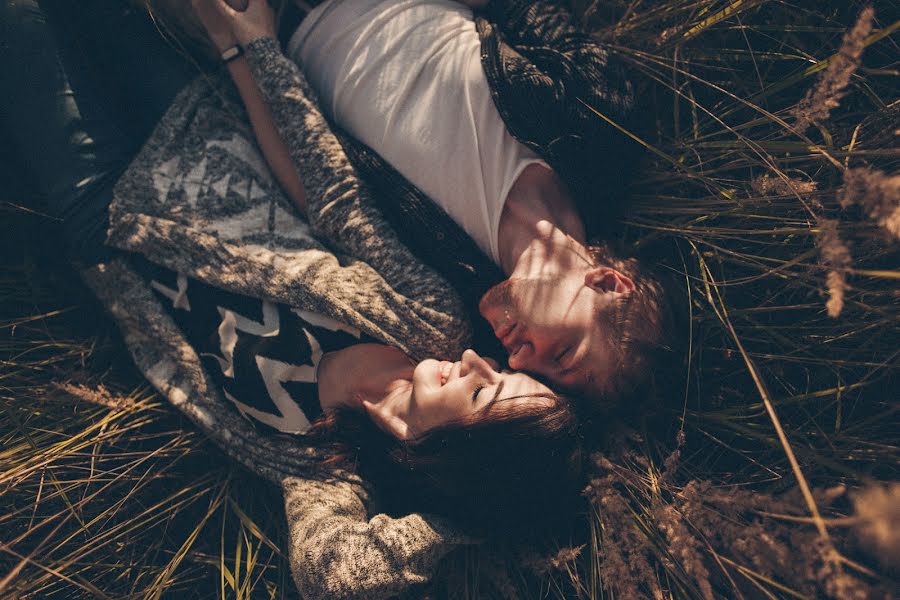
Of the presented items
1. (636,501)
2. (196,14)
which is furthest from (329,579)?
(196,14)

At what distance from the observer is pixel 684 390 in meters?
1.71

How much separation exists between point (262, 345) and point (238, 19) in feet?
3.42

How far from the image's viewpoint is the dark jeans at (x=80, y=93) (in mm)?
1612

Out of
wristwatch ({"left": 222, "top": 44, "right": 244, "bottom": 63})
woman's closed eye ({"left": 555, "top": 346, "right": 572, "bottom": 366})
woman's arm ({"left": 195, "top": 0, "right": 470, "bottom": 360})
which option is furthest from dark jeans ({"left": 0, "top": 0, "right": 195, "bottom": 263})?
woman's closed eye ({"left": 555, "top": 346, "right": 572, "bottom": 366})

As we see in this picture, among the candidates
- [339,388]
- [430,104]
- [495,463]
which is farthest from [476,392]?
[430,104]

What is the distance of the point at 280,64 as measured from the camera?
164 cm

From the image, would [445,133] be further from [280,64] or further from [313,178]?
[280,64]

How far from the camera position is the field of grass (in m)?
1.40

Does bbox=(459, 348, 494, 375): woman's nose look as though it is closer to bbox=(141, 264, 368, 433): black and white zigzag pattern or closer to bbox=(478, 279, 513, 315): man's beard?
bbox=(478, 279, 513, 315): man's beard

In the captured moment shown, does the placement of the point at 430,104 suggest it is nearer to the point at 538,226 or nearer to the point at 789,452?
the point at 538,226

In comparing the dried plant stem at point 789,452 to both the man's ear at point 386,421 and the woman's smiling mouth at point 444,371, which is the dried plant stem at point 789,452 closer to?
the woman's smiling mouth at point 444,371

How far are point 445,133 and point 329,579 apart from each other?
4.33ft

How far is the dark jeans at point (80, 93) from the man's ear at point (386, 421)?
3.35 feet

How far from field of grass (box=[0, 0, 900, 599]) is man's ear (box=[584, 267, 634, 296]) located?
0.22 m
